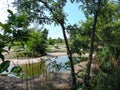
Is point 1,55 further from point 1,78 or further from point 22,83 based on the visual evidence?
point 1,78

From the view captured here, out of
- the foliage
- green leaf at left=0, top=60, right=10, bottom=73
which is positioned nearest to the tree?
the foliage

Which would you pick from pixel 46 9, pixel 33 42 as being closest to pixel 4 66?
pixel 33 42

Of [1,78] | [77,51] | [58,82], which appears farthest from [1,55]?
[1,78]

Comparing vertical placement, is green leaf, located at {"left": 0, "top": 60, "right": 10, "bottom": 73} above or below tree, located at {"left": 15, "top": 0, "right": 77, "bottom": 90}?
below

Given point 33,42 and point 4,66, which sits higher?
point 33,42

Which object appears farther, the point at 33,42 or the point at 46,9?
the point at 46,9

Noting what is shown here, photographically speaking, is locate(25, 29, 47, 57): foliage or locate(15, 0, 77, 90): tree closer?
locate(25, 29, 47, 57): foliage

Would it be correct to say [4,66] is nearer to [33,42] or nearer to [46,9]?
[33,42]

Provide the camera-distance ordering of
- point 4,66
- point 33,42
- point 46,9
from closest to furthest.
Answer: point 4,66 → point 33,42 → point 46,9

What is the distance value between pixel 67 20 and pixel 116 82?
93.1 inches

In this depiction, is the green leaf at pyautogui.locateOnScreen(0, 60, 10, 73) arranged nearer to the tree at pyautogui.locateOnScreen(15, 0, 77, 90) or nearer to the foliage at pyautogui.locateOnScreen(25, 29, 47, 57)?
the foliage at pyautogui.locateOnScreen(25, 29, 47, 57)

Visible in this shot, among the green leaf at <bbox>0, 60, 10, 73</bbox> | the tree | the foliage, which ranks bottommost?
the green leaf at <bbox>0, 60, 10, 73</bbox>

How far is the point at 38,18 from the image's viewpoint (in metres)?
6.22

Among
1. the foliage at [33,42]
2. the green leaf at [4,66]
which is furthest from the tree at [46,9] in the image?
the green leaf at [4,66]
